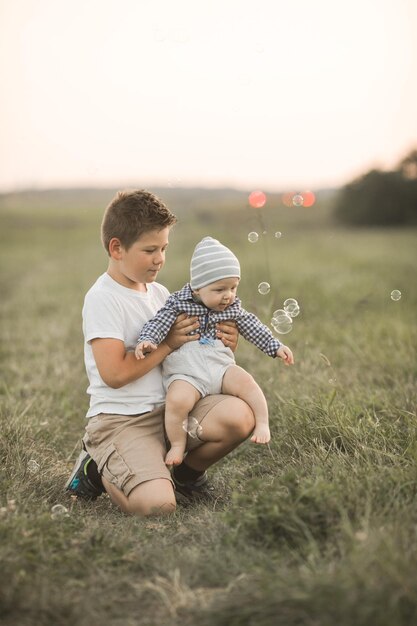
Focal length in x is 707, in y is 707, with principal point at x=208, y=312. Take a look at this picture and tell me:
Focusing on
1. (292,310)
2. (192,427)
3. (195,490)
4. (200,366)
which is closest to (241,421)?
(192,427)

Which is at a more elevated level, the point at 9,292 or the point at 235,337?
the point at 235,337

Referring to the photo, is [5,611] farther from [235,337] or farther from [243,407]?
[235,337]

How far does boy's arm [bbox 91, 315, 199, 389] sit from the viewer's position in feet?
11.7

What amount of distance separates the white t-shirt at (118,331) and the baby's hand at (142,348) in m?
0.17

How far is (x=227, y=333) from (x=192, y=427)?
545mm

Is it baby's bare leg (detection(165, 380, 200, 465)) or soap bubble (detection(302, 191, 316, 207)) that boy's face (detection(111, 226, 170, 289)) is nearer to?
baby's bare leg (detection(165, 380, 200, 465))

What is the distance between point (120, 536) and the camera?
3047 millimetres

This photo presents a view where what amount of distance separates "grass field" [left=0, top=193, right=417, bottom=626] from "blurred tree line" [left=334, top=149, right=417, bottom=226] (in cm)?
2196

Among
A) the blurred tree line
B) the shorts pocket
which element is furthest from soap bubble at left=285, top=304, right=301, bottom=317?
the blurred tree line

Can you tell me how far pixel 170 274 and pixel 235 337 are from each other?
1008 cm

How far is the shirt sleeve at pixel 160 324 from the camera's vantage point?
3.60m

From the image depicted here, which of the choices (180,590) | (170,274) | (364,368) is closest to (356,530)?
(180,590)

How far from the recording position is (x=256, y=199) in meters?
5.05

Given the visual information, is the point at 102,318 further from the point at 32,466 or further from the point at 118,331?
the point at 32,466
